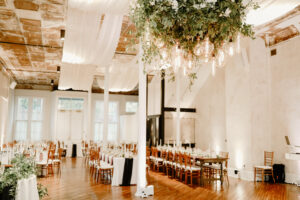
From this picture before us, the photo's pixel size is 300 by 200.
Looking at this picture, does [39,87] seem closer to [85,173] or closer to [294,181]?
[85,173]

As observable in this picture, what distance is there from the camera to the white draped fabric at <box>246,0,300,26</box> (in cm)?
572

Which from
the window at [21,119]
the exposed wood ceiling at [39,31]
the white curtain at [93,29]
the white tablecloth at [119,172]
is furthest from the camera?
the window at [21,119]

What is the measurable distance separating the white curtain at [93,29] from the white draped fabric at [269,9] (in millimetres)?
3063

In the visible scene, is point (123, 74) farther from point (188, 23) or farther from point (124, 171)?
point (188, 23)

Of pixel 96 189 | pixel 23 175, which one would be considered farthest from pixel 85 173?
pixel 23 175

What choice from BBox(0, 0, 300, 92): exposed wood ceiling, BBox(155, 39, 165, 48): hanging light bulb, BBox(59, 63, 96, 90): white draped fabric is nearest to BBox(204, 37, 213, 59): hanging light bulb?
BBox(155, 39, 165, 48): hanging light bulb

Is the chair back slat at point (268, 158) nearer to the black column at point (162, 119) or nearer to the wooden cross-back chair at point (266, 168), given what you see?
the wooden cross-back chair at point (266, 168)

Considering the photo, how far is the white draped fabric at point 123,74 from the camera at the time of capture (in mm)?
11930

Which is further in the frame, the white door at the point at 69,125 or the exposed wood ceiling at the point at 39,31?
the white door at the point at 69,125

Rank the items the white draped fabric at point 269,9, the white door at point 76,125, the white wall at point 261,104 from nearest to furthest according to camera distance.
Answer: the white draped fabric at point 269,9, the white wall at point 261,104, the white door at point 76,125

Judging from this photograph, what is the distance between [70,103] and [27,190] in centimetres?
1434

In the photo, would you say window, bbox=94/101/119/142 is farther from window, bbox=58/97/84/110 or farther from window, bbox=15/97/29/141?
window, bbox=15/97/29/141

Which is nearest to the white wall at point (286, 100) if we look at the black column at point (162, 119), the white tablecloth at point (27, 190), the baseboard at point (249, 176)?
the baseboard at point (249, 176)

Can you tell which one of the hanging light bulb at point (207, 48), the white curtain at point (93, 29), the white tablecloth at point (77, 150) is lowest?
the white tablecloth at point (77, 150)
